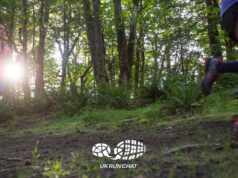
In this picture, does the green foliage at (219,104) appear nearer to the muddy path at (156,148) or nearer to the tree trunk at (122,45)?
the muddy path at (156,148)

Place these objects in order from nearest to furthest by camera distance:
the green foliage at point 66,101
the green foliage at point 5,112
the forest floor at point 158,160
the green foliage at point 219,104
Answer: the forest floor at point 158,160 → the green foliage at point 219,104 → the green foliage at point 66,101 → the green foliage at point 5,112

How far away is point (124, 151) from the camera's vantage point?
9.79 feet

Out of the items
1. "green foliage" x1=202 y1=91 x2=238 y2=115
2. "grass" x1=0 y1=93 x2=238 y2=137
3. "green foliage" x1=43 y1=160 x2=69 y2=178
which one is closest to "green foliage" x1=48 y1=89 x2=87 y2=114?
"grass" x1=0 y1=93 x2=238 y2=137

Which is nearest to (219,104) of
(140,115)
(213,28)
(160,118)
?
(160,118)

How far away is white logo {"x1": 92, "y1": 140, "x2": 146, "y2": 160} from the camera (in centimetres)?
279

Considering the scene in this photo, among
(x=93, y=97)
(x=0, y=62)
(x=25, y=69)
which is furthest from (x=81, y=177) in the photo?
(x=25, y=69)

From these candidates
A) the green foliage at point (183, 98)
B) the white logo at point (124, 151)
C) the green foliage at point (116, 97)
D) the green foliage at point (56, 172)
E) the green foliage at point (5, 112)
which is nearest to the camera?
the green foliage at point (56, 172)

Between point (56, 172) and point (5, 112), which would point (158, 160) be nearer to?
point (56, 172)

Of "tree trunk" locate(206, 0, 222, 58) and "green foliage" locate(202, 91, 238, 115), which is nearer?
"green foliage" locate(202, 91, 238, 115)

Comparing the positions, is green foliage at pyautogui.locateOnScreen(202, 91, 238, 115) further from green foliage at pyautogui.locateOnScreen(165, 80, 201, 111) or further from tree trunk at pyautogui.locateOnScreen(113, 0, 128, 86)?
tree trunk at pyautogui.locateOnScreen(113, 0, 128, 86)

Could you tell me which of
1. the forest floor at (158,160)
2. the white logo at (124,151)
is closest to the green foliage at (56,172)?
the forest floor at (158,160)

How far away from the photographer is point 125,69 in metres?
12.2

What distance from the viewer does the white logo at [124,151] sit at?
279 cm

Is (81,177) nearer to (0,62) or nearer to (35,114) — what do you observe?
(0,62)
